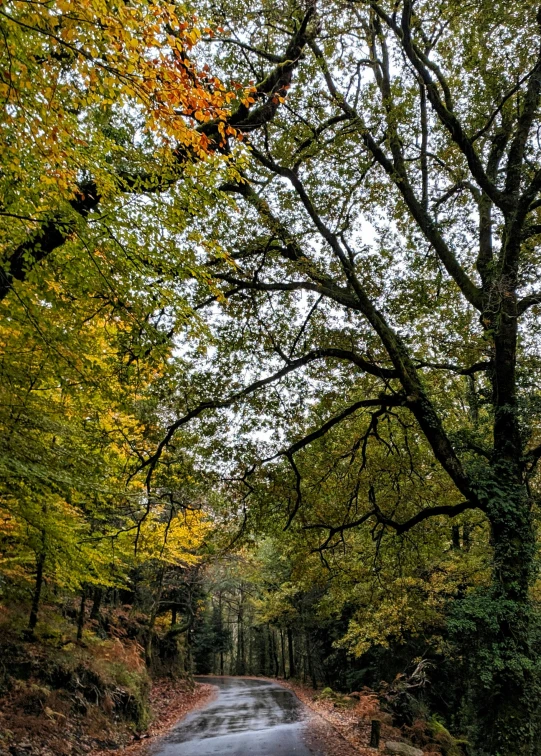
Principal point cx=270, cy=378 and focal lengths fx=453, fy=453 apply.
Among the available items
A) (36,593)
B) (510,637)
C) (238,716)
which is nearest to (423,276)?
(510,637)

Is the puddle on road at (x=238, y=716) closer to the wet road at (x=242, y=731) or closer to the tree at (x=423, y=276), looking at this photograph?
the wet road at (x=242, y=731)

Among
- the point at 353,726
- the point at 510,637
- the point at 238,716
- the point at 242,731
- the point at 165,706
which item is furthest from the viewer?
the point at 165,706

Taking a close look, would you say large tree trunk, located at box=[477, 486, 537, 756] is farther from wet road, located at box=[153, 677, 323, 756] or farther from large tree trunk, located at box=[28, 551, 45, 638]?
large tree trunk, located at box=[28, 551, 45, 638]

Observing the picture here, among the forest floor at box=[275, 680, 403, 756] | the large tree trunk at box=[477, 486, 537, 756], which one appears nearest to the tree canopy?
the large tree trunk at box=[477, 486, 537, 756]

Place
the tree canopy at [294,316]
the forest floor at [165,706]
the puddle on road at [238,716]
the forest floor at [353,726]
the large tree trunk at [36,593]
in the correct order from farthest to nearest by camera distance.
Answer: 1. the puddle on road at [238,716]
2. the forest floor at [353,726]
3. the forest floor at [165,706]
4. the large tree trunk at [36,593]
5. the tree canopy at [294,316]

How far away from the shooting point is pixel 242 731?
12.2 meters

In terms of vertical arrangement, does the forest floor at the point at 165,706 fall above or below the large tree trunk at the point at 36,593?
below

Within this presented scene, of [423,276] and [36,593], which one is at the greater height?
[423,276]

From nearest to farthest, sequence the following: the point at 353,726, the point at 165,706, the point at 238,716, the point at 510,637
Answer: the point at 510,637 → the point at 353,726 → the point at 238,716 → the point at 165,706

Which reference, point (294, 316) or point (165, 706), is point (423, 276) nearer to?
point (294, 316)

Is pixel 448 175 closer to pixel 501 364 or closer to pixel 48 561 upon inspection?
pixel 501 364

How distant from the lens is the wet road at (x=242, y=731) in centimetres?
977

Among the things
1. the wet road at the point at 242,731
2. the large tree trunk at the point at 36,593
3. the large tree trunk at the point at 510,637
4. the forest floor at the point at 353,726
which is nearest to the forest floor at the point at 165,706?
the wet road at the point at 242,731

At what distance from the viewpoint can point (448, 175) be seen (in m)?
10.8
